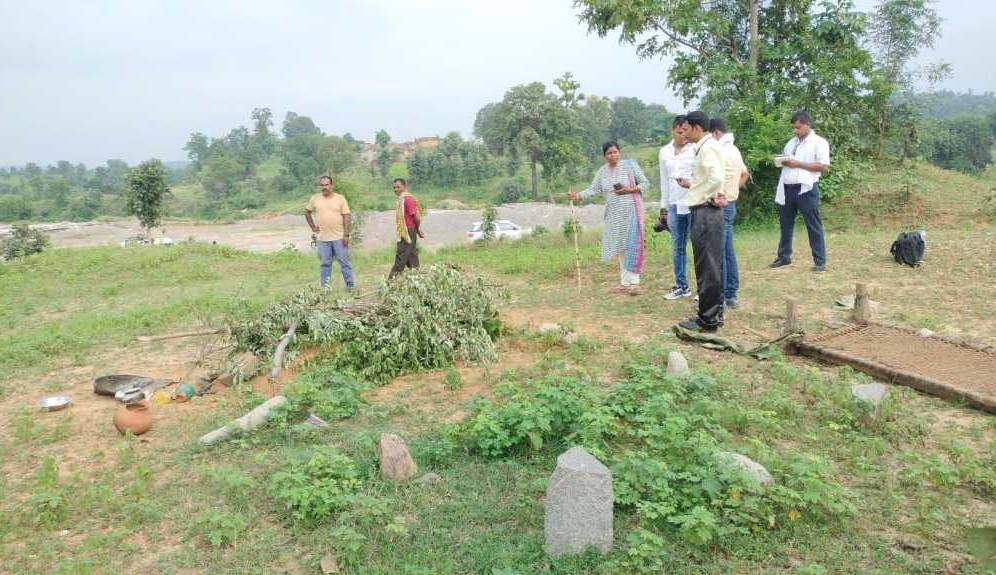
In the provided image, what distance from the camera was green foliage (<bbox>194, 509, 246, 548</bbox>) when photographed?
3.07 meters

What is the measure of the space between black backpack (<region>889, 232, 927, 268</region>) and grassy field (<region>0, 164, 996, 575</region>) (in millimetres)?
641

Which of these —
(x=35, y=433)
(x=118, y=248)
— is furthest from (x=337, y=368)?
(x=118, y=248)

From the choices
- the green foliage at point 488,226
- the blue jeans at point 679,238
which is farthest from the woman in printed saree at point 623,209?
the green foliage at point 488,226

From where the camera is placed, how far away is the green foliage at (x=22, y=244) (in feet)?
62.4

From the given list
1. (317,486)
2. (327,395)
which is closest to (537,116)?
(327,395)

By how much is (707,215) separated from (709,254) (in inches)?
12.8

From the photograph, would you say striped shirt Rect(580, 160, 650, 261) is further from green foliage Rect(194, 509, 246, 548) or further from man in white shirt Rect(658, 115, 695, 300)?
green foliage Rect(194, 509, 246, 548)

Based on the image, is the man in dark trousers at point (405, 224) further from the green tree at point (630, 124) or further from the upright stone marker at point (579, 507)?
the green tree at point (630, 124)

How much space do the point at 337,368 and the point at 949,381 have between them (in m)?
4.32

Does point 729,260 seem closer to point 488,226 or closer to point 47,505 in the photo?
point 47,505

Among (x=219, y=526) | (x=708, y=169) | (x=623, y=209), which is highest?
(x=708, y=169)

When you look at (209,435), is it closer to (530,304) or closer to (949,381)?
(530,304)

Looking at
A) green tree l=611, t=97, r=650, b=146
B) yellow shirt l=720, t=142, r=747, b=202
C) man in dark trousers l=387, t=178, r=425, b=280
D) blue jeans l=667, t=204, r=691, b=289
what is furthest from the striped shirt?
green tree l=611, t=97, r=650, b=146

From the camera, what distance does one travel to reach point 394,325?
5.58 metres
